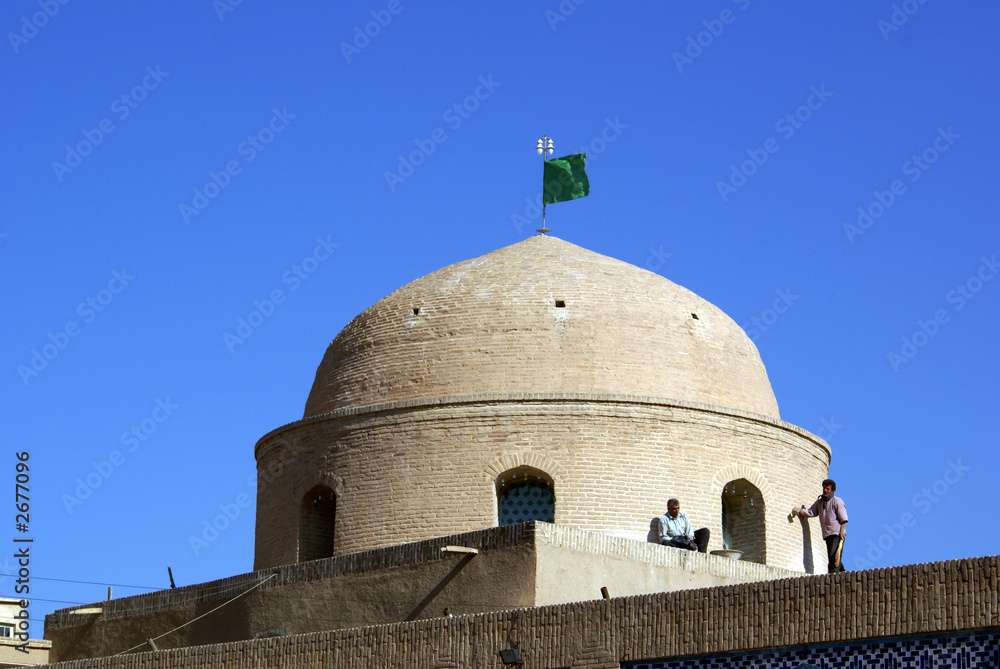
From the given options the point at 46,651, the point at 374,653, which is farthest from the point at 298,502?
the point at 374,653

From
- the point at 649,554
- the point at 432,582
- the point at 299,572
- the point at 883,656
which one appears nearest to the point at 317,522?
the point at 299,572

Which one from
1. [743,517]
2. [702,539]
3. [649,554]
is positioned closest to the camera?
[649,554]

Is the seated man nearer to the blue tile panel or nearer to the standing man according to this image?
the standing man

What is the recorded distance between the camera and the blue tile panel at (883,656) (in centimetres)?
780

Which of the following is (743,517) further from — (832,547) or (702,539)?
(832,547)

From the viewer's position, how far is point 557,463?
567 inches

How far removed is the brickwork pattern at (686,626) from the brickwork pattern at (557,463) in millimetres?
3642

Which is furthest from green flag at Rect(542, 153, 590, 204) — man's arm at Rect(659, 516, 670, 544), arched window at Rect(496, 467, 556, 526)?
man's arm at Rect(659, 516, 670, 544)

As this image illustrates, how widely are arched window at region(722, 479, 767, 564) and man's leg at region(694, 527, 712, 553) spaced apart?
0.85 metres

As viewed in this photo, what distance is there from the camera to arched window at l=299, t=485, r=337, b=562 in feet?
50.7

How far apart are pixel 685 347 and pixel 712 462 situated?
1354mm

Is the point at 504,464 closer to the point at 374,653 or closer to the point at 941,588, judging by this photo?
the point at 374,653

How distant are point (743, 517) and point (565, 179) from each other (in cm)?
447

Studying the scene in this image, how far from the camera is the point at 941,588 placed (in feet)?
26.2
